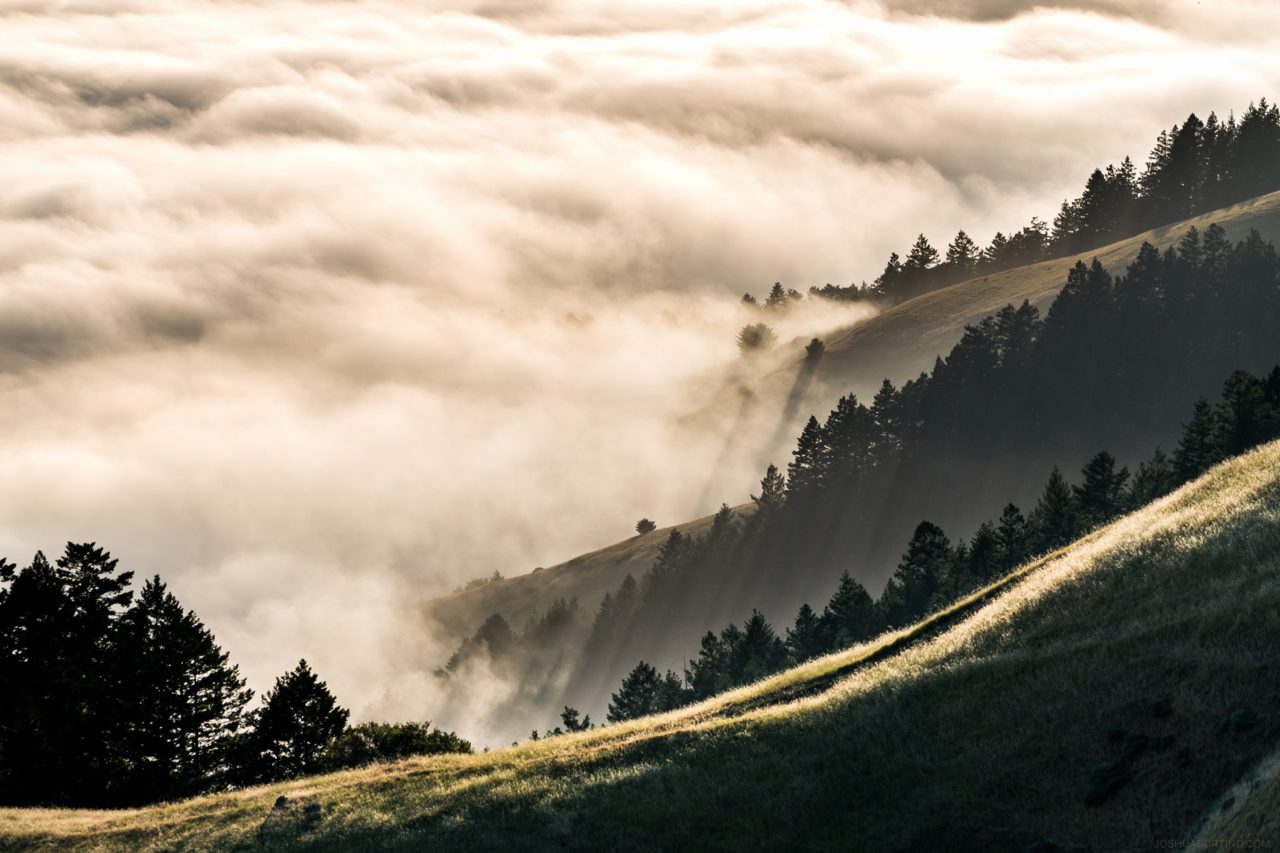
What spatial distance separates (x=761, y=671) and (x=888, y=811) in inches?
3419

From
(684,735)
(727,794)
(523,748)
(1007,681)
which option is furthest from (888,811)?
(523,748)

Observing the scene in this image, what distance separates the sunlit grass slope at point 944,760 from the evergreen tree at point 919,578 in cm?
6472

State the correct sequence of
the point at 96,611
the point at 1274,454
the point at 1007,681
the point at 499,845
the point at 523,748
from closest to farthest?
the point at 499,845 → the point at 1007,681 → the point at 523,748 → the point at 1274,454 → the point at 96,611

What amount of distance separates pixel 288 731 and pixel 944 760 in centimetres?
5367

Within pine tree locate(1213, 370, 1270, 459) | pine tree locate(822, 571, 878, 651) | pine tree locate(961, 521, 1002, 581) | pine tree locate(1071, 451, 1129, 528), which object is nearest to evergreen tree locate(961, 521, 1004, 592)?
pine tree locate(961, 521, 1002, 581)

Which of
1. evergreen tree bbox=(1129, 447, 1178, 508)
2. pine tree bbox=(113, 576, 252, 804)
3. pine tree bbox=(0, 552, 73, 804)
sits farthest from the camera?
evergreen tree bbox=(1129, 447, 1178, 508)

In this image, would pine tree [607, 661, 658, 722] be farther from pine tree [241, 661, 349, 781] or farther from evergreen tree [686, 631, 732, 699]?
pine tree [241, 661, 349, 781]

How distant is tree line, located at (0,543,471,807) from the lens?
62.6 m

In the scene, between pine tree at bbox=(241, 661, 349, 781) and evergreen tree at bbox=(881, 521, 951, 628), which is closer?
pine tree at bbox=(241, 661, 349, 781)

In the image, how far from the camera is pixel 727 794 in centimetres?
3544

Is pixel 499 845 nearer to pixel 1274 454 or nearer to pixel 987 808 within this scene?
pixel 987 808

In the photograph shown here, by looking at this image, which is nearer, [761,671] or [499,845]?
[499,845]

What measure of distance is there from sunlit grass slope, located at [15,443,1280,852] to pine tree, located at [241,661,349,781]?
83.8 ft

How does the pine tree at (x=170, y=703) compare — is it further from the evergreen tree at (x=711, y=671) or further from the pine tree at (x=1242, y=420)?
the pine tree at (x=1242, y=420)
